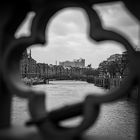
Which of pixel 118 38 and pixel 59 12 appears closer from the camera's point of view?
pixel 118 38

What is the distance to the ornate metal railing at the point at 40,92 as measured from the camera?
190cm

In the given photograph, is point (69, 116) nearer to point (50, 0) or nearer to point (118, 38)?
point (118, 38)

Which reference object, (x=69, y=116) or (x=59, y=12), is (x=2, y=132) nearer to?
(x=69, y=116)

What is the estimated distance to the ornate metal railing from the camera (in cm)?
190

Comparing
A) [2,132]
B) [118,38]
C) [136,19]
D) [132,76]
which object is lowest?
[2,132]

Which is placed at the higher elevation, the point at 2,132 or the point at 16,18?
the point at 16,18

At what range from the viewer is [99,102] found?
1.94 m

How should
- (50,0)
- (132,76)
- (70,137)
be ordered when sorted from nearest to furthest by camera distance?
(132,76), (70,137), (50,0)

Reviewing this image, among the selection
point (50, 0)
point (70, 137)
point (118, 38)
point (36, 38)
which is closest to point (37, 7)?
point (50, 0)

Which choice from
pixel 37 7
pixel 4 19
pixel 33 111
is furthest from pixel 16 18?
pixel 33 111

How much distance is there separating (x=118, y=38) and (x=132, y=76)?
0.91ft

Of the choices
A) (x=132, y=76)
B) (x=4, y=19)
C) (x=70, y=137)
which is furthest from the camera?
(x=4, y=19)

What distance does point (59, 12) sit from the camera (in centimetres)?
222

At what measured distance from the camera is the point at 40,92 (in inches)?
84.5
